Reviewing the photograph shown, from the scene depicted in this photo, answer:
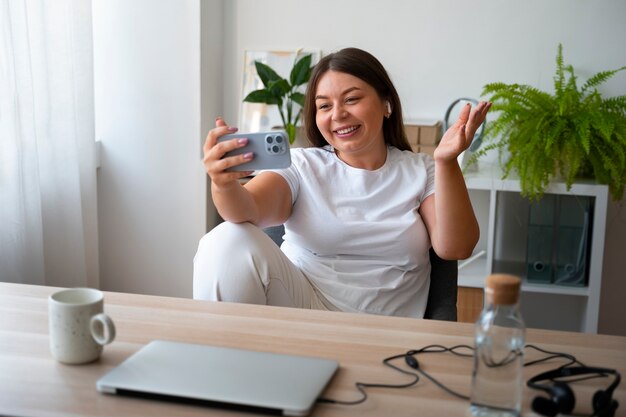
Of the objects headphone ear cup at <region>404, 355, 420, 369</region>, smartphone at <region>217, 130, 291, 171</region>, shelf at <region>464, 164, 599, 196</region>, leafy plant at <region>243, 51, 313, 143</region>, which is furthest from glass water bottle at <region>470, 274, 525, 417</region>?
leafy plant at <region>243, 51, 313, 143</region>

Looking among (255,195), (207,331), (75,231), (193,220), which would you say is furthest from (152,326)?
(193,220)

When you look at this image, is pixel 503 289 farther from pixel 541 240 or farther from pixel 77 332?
pixel 541 240

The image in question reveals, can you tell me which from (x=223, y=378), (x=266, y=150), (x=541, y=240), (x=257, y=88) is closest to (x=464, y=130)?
(x=266, y=150)

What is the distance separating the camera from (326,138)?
1962 millimetres

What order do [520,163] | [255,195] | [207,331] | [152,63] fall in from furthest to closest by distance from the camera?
[152,63] → [520,163] → [255,195] → [207,331]

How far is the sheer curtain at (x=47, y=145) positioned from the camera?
231cm

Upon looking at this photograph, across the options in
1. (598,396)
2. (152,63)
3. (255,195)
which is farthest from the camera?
(152,63)

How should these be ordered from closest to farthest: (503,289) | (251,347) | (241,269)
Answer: (503,289) → (251,347) → (241,269)

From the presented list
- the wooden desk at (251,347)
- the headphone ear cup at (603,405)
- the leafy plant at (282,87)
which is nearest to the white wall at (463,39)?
the leafy plant at (282,87)

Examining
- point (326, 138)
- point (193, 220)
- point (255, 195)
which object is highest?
point (326, 138)

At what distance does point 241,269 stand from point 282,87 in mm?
1428

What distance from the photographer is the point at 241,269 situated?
64.8 inches

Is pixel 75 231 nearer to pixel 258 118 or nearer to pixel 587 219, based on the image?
pixel 258 118

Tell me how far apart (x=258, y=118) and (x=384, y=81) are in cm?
124
